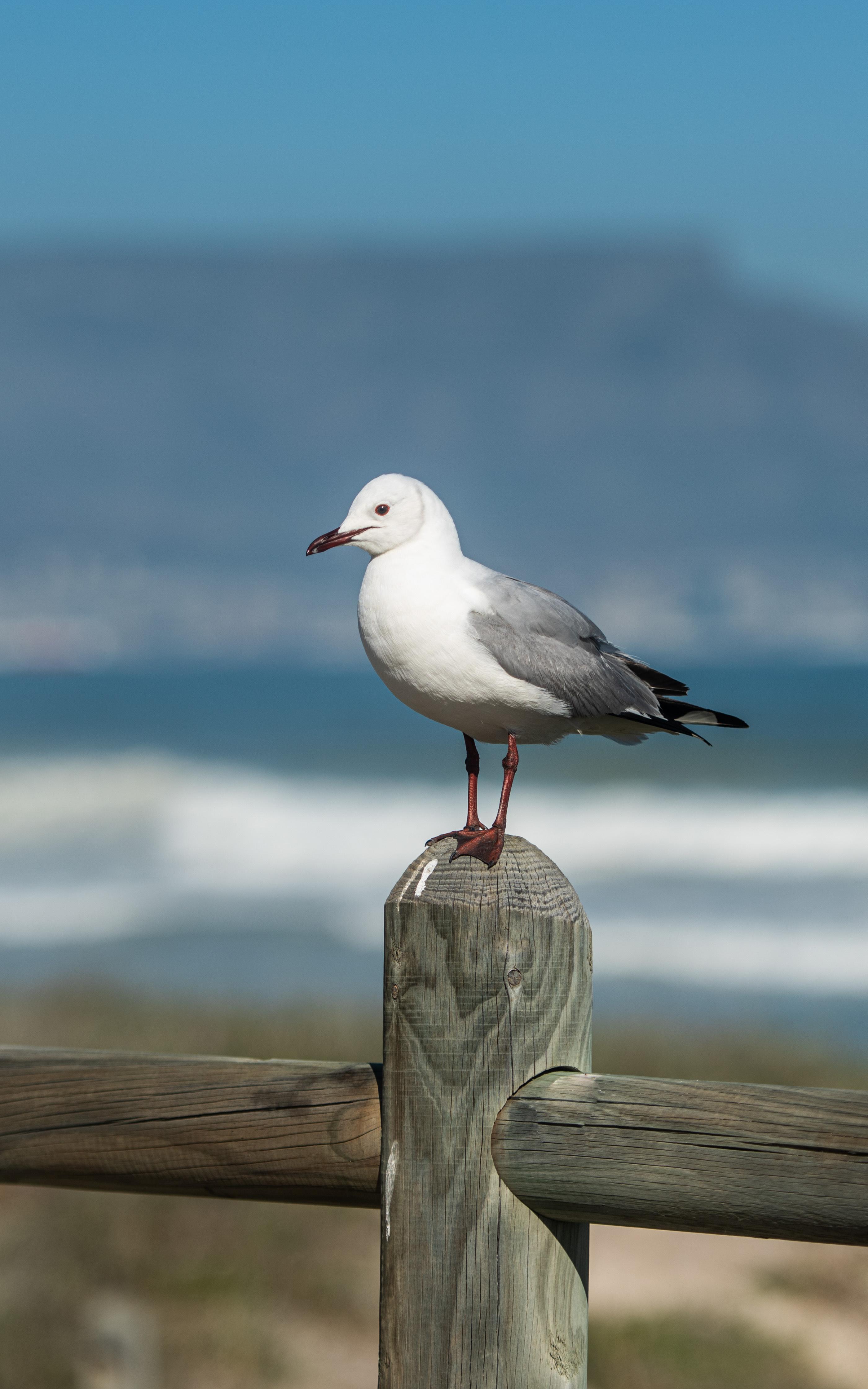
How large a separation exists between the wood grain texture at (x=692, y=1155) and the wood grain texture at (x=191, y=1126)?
0.26 meters

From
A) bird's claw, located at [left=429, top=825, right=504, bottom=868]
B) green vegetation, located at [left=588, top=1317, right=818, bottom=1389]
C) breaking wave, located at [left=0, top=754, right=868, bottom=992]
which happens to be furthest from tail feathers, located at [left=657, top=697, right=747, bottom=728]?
breaking wave, located at [left=0, top=754, right=868, bottom=992]

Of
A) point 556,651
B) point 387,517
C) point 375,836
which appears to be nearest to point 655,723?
point 556,651

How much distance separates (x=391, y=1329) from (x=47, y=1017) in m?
6.49

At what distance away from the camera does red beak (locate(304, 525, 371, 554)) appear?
97.7 inches

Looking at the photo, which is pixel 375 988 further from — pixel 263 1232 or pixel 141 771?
pixel 141 771

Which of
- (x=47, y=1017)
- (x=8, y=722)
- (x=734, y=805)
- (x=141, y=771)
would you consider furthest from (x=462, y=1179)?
(x=8, y=722)

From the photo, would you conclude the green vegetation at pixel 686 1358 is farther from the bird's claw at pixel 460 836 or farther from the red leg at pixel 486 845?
the red leg at pixel 486 845

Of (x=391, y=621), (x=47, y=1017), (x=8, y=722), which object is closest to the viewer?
(x=391, y=621)

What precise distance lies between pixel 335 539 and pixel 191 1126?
1.13 m

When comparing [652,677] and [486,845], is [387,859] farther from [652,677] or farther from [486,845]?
[486,845]

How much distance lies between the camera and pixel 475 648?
2268mm

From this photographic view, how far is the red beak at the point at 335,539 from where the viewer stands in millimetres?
2480

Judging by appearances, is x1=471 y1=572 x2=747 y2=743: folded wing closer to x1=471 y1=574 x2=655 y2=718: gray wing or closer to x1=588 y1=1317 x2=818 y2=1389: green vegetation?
x1=471 y1=574 x2=655 y2=718: gray wing

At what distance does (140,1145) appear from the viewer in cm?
188
